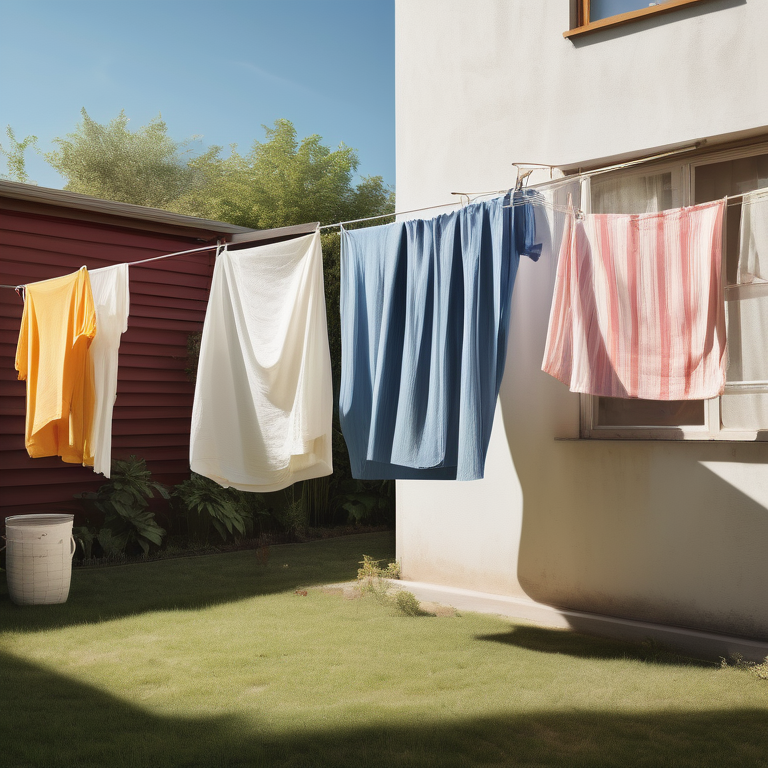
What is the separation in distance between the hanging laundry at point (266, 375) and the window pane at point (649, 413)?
1.71 meters

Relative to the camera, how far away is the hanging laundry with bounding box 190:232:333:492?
14.3 feet

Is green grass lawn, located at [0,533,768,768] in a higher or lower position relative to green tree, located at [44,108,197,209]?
lower

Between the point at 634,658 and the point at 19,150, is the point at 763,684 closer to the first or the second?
the point at 634,658

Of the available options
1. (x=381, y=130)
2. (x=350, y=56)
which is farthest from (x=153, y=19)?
(x=381, y=130)

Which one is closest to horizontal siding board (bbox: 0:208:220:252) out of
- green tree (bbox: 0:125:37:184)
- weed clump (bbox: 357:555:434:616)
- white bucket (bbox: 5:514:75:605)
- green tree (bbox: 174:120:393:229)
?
white bucket (bbox: 5:514:75:605)

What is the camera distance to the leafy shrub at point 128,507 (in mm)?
7121

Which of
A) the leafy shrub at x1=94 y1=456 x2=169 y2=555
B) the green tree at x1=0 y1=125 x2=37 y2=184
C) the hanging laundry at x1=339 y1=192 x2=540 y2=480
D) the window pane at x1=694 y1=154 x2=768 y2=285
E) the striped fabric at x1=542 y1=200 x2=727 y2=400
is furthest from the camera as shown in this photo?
the green tree at x1=0 y1=125 x2=37 y2=184

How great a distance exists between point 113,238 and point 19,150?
40273mm

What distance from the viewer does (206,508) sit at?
7.86m

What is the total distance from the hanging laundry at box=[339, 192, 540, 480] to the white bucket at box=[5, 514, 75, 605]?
248cm

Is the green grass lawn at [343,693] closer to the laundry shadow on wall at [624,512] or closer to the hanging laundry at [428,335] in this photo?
the laundry shadow on wall at [624,512]

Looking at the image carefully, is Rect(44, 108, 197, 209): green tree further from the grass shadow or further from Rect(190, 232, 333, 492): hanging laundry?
the grass shadow

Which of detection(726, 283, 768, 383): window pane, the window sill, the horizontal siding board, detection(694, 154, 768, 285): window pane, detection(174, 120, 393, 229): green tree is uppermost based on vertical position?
detection(174, 120, 393, 229): green tree

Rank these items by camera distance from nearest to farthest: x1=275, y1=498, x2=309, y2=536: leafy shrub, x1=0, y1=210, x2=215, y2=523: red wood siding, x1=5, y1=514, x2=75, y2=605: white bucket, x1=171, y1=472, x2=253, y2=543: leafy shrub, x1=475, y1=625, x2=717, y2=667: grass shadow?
x1=475, y1=625, x2=717, y2=667: grass shadow
x1=5, y1=514, x2=75, y2=605: white bucket
x1=0, y1=210, x2=215, y2=523: red wood siding
x1=171, y1=472, x2=253, y2=543: leafy shrub
x1=275, y1=498, x2=309, y2=536: leafy shrub
